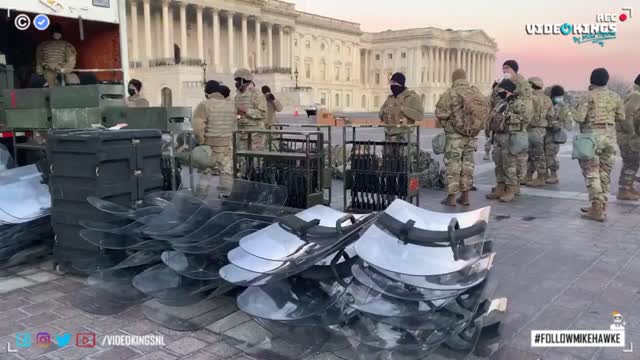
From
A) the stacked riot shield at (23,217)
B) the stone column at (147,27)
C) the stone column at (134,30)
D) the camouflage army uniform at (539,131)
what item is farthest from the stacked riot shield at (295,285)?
the stone column at (134,30)

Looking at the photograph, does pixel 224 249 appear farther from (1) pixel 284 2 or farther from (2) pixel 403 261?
(1) pixel 284 2

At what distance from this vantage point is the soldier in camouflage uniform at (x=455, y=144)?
28.0 ft

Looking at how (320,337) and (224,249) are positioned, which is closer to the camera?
(320,337)

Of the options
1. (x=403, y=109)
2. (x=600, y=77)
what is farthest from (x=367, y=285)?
(x=600, y=77)

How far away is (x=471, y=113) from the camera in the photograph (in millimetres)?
8438

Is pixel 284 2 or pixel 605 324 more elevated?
pixel 284 2

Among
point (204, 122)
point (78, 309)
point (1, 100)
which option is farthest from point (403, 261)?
point (1, 100)

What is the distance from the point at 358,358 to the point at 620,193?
8125 millimetres

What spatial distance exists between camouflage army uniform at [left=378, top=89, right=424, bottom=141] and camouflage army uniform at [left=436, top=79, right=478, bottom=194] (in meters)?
0.34

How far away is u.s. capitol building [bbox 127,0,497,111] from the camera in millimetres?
58250

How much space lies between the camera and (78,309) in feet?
14.6

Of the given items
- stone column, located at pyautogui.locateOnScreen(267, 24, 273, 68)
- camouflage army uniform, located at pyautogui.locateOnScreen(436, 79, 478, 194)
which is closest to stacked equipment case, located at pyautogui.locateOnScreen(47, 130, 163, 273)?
camouflage army uniform, located at pyautogui.locateOnScreen(436, 79, 478, 194)

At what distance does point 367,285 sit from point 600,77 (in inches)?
243

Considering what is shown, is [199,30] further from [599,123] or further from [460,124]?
[599,123]
